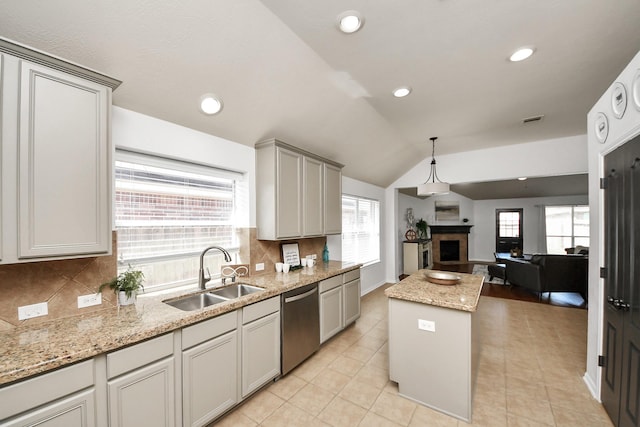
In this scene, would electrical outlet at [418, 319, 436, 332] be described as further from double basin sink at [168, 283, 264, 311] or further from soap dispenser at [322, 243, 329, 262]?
soap dispenser at [322, 243, 329, 262]

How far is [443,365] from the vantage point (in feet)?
6.67

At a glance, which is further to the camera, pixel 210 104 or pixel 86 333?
pixel 210 104

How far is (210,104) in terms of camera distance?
2.22m

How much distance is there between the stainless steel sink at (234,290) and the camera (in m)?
2.45

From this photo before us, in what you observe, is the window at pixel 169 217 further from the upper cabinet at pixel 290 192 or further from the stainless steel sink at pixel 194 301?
the upper cabinet at pixel 290 192

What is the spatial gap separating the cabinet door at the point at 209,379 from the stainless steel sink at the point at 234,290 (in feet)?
1.73

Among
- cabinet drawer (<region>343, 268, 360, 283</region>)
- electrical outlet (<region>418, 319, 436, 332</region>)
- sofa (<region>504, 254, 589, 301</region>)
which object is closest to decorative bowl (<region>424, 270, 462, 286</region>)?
electrical outlet (<region>418, 319, 436, 332</region>)

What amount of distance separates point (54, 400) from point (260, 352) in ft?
4.18

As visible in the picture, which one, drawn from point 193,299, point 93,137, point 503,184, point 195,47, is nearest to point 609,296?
point 193,299

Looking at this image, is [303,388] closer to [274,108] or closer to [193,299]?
[193,299]

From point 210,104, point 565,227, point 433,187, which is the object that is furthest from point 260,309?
point 565,227

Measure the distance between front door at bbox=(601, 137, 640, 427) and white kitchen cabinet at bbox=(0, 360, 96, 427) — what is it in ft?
10.2

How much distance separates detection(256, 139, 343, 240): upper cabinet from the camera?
2.86 meters

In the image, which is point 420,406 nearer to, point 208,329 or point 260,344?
point 260,344
